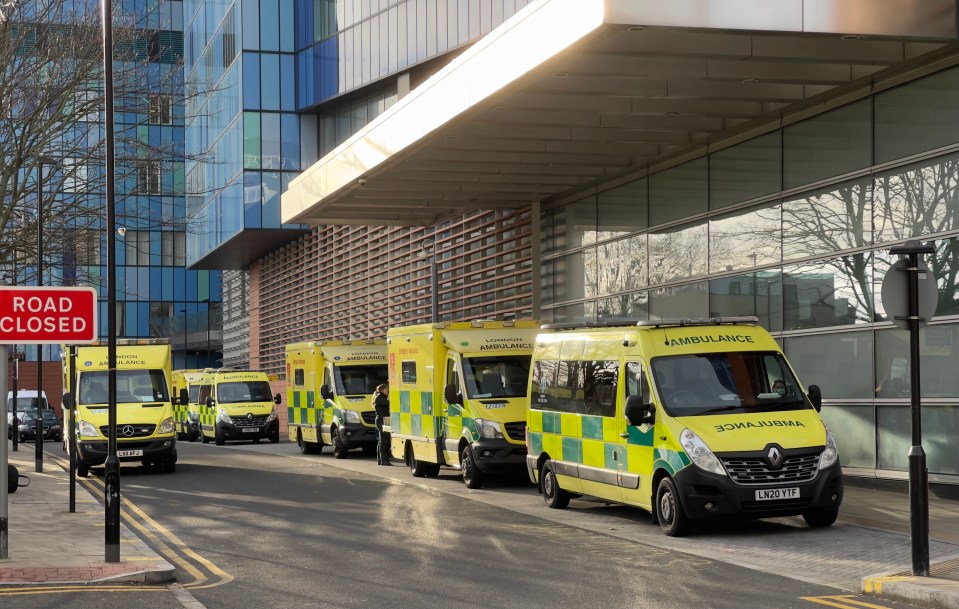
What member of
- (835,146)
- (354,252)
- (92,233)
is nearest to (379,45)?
(354,252)

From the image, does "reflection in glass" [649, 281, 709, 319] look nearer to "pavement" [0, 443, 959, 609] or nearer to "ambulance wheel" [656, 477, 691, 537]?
"pavement" [0, 443, 959, 609]

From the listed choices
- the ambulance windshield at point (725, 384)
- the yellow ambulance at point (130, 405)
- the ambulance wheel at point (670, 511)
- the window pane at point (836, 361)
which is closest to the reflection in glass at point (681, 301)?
the window pane at point (836, 361)

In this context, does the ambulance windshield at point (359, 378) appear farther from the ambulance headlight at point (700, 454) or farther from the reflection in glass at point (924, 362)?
the ambulance headlight at point (700, 454)

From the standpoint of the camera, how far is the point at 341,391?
2984 cm

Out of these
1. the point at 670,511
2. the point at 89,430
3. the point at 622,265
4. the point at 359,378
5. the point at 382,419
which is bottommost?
the point at 670,511

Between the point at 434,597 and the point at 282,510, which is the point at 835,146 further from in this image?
the point at 434,597

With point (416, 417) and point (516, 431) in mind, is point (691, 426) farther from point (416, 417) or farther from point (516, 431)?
point (416, 417)

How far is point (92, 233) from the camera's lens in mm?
26578

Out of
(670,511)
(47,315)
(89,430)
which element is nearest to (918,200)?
(670,511)

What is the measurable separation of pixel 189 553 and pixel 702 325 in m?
6.07

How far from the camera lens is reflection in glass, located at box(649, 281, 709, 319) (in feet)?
76.1

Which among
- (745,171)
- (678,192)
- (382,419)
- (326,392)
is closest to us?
(745,171)

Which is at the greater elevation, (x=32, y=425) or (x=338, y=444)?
(x=338, y=444)

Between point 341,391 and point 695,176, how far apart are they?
10176mm
